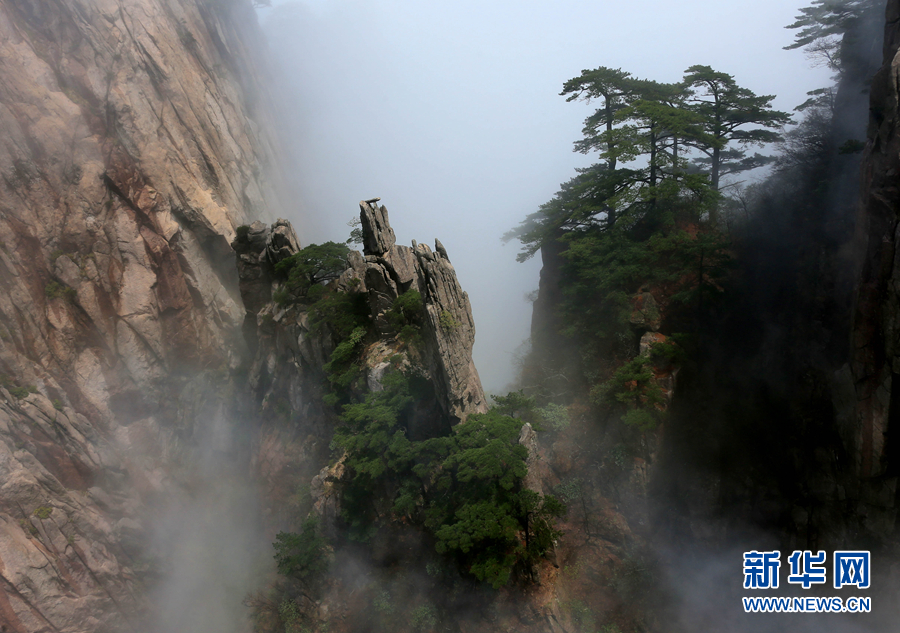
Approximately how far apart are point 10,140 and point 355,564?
86.9 ft

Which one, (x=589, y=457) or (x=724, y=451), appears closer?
(x=724, y=451)

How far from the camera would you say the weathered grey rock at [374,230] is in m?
20.5

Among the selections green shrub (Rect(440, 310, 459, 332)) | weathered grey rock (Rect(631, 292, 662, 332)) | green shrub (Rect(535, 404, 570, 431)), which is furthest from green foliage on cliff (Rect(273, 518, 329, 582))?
weathered grey rock (Rect(631, 292, 662, 332))

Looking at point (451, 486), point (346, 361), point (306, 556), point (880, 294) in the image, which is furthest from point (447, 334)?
point (880, 294)

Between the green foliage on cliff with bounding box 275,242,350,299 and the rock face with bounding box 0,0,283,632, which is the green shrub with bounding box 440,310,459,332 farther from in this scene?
the rock face with bounding box 0,0,283,632

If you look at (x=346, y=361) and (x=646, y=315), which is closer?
(x=646, y=315)

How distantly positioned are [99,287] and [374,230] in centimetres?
1608

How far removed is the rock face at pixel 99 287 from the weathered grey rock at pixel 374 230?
12.3 metres

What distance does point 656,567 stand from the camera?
15.9 metres

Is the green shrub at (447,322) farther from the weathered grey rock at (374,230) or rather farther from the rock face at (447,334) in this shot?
the weathered grey rock at (374,230)

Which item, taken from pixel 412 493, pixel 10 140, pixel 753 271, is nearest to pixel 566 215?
pixel 753 271

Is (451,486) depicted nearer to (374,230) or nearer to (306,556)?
(306,556)

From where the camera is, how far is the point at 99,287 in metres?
23.2

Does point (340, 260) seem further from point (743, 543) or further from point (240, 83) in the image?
point (240, 83)
